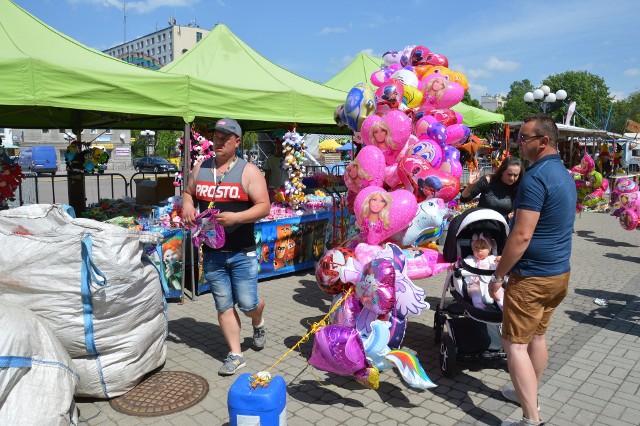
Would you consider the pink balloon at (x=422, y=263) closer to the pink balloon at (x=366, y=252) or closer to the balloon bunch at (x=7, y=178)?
the pink balloon at (x=366, y=252)

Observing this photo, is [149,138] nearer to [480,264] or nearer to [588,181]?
[588,181]

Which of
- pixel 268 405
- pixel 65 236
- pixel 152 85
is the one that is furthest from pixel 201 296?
pixel 268 405

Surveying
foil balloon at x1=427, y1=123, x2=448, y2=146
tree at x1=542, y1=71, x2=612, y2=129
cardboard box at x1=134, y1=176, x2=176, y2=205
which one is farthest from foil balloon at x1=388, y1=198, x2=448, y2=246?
tree at x1=542, y1=71, x2=612, y2=129

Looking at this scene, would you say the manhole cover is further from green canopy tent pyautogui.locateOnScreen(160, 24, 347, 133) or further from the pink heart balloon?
green canopy tent pyautogui.locateOnScreen(160, 24, 347, 133)

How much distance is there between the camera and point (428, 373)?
405 cm

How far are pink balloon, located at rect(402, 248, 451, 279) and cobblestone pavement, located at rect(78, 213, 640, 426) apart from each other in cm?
62

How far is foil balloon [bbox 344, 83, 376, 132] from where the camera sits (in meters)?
5.49

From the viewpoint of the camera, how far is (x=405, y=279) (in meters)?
3.77

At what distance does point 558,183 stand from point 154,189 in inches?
283

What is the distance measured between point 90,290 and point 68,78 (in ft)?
8.95

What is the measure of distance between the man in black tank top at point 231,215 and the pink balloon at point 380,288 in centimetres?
92

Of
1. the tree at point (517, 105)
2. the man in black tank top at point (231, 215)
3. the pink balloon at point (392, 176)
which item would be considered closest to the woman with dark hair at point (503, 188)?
the pink balloon at point (392, 176)

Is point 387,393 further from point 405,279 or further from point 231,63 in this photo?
point 231,63

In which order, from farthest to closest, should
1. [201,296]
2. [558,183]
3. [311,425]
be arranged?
[201,296] → [311,425] → [558,183]
